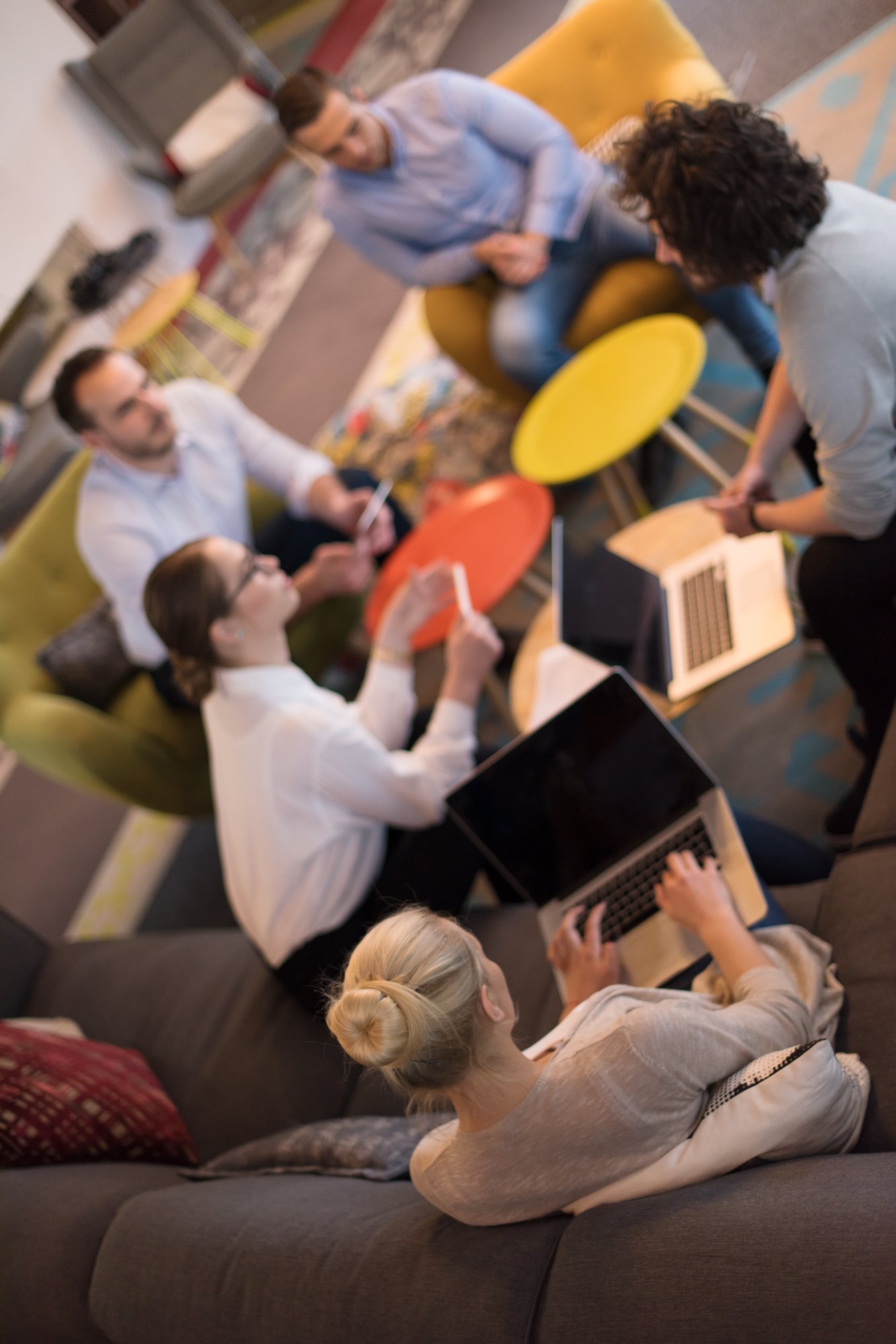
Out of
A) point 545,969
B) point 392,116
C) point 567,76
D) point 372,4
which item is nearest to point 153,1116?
point 545,969

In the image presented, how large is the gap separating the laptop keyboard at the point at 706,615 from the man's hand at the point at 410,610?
574 millimetres

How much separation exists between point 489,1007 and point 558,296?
227 cm

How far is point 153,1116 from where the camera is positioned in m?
1.88

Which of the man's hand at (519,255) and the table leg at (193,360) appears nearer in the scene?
the man's hand at (519,255)

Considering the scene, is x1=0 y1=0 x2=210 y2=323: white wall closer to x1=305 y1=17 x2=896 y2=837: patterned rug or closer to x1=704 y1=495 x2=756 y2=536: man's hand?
x1=305 y1=17 x2=896 y2=837: patterned rug

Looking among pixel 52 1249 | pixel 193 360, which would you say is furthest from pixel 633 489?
pixel 193 360

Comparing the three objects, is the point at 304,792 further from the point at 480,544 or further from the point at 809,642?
the point at 809,642

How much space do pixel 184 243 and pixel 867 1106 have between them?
5.54 meters

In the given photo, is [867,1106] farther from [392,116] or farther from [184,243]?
[184,243]

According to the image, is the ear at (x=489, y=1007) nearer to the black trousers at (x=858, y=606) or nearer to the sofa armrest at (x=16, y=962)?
the black trousers at (x=858, y=606)

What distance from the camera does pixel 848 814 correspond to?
1.91 m

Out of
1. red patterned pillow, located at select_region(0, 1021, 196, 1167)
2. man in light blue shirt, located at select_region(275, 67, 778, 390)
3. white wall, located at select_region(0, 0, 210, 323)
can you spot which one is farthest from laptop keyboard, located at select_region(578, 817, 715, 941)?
white wall, located at select_region(0, 0, 210, 323)

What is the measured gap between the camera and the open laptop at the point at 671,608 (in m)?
1.74

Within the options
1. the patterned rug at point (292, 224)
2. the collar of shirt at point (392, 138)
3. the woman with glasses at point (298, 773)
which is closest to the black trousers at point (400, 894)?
the woman with glasses at point (298, 773)
